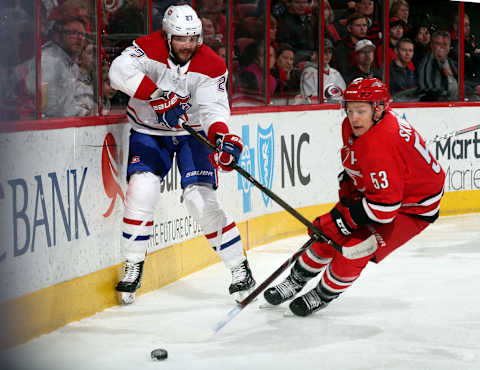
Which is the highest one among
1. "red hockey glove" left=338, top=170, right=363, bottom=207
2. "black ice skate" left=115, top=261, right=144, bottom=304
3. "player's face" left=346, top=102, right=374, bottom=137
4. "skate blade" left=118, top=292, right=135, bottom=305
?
"player's face" left=346, top=102, right=374, bottom=137

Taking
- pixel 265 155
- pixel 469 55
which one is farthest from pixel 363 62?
pixel 265 155

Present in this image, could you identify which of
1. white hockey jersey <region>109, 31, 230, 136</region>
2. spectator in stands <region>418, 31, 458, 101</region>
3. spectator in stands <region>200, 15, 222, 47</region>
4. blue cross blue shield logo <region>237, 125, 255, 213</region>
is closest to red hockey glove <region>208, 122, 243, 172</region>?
white hockey jersey <region>109, 31, 230, 136</region>

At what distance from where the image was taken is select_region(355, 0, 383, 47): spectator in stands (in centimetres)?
677

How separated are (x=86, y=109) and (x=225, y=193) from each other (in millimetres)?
1352

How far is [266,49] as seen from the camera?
602 cm

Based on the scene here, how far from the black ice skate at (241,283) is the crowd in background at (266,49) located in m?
0.96

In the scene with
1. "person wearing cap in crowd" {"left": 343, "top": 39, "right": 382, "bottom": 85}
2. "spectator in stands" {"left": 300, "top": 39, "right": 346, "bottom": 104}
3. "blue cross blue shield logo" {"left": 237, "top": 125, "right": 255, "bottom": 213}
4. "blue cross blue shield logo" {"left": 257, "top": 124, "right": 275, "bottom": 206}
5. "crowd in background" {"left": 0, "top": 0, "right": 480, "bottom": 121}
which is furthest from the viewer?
"person wearing cap in crowd" {"left": 343, "top": 39, "right": 382, "bottom": 85}

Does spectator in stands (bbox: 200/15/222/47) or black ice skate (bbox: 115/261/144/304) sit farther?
spectator in stands (bbox: 200/15/222/47)

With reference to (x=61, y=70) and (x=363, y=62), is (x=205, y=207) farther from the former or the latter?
(x=363, y=62)

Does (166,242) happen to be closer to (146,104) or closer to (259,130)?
(146,104)

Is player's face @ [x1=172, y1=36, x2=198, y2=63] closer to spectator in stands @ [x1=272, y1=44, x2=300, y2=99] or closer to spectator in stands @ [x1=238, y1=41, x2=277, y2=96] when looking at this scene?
spectator in stands @ [x1=238, y1=41, x2=277, y2=96]

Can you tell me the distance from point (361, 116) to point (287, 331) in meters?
0.89

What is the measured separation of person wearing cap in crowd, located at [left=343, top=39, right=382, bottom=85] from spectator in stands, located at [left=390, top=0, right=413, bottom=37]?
35 centimetres

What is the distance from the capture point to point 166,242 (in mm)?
4441
